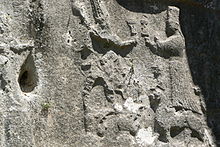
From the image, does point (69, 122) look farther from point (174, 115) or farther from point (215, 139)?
point (215, 139)

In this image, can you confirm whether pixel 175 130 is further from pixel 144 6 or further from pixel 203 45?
pixel 144 6

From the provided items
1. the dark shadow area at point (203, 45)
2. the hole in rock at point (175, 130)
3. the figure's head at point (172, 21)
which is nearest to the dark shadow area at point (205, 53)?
the dark shadow area at point (203, 45)

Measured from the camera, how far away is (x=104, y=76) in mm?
5758

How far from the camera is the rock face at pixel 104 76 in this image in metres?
5.48

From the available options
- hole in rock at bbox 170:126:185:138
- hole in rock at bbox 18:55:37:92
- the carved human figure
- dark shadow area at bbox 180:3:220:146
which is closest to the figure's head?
the carved human figure

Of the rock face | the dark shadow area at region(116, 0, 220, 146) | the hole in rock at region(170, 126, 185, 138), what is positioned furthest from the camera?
the dark shadow area at region(116, 0, 220, 146)

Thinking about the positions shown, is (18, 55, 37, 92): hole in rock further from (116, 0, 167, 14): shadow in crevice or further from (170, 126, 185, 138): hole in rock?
(170, 126, 185, 138): hole in rock

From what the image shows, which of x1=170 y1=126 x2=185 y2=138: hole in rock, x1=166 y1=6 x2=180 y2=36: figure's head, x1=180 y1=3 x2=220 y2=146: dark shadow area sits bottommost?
x1=170 y1=126 x2=185 y2=138: hole in rock

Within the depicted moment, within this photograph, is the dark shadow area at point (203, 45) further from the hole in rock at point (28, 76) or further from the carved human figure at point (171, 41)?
the hole in rock at point (28, 76)

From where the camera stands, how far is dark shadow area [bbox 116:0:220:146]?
6254 millimetres

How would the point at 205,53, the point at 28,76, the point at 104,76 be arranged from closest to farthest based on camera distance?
the point at 28,76, the point at 104,76, the point at 205,53

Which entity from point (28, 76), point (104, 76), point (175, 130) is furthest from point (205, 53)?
point (28, 76)

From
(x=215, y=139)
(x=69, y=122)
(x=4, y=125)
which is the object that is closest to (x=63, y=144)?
(x=69, y=122)

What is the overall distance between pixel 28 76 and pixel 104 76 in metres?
0.61
